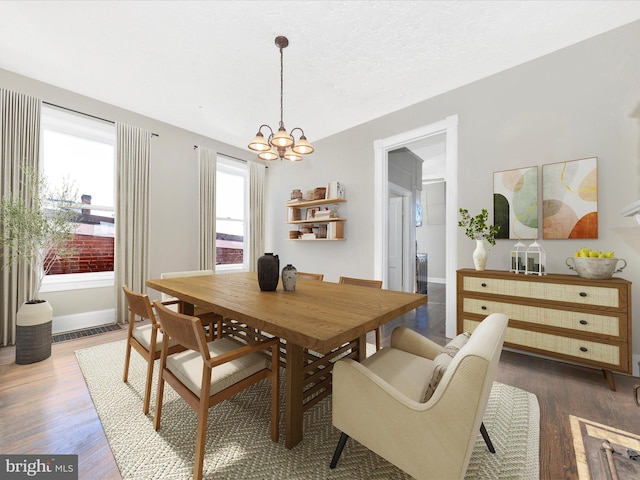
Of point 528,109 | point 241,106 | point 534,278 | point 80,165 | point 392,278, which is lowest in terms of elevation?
point 392,278

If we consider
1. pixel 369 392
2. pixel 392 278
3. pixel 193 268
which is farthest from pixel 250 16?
pixel 392 278

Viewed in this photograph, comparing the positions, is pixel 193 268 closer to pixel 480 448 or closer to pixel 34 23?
pixel 34 23

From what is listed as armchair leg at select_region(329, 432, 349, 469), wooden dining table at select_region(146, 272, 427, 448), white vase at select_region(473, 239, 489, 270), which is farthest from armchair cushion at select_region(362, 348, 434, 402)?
white vase at select_region(473, 239, 489, 270)

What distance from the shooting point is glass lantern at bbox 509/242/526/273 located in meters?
2.41

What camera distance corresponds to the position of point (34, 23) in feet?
6.93

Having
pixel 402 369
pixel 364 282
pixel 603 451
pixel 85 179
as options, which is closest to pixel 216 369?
pixel 402 369

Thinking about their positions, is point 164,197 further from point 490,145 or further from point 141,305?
point 490,145

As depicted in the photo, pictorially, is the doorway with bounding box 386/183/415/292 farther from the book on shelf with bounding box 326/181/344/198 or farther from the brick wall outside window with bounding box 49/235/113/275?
the brick wall outside window with bounding box 49/235/113/275

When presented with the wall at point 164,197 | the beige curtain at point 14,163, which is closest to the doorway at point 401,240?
the wall at point 164,197

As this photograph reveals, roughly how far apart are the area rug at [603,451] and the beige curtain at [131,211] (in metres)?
4.45

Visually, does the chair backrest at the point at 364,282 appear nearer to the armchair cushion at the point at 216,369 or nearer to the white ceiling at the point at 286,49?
the armchair cushion at the point at 216,369

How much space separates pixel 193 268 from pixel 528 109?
4848 mm

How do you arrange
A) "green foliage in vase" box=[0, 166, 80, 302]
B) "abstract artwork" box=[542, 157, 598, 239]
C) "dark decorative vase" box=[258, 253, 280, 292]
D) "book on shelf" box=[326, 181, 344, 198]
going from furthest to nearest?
"book on shelf" box=[326, 181, 344, 198] < "green foliage in vase" box=[0, 166, 80, 302] < "abstract artwork" box=[542, 157, 598, 239] < "dark decorative vase" box=[258, 253, 280, 292]

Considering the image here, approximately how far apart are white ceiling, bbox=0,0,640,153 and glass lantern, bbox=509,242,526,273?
1854mm
